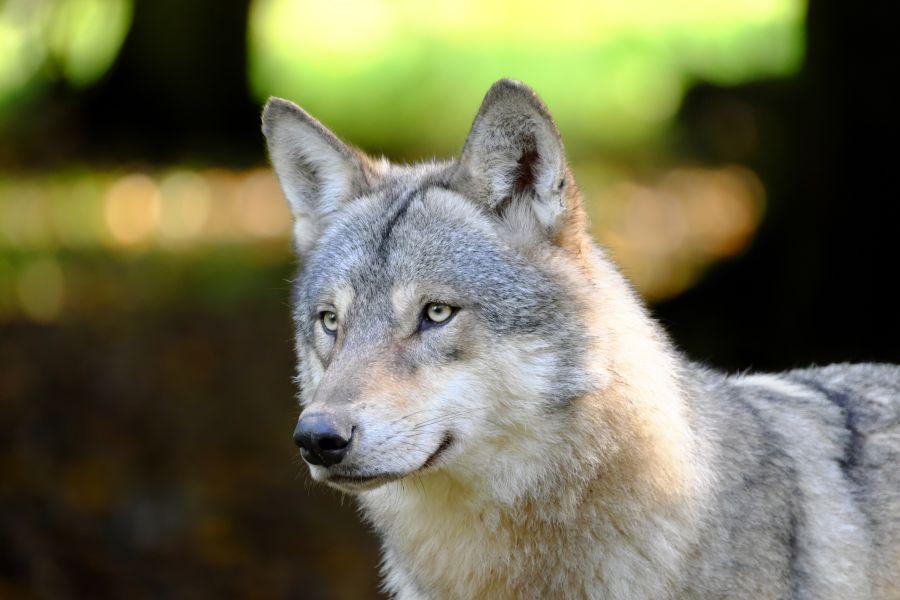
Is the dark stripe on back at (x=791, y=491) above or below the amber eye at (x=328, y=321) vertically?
below

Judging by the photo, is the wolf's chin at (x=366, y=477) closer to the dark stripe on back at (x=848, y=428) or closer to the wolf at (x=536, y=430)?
the wolf at (x=536, y=430)

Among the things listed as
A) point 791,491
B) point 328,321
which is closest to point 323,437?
point 328,321

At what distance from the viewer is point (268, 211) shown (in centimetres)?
1450

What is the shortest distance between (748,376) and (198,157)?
10.7m

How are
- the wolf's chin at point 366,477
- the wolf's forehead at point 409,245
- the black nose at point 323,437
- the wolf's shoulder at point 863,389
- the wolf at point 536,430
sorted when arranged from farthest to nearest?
the wolf's shoulder at point 863,389 → the wolf's forehead at point 409,245 → the wolf at point 536,430 → the wolf's chin at point 366,477 → the black nose at point 323,437

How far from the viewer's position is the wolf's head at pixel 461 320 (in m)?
4.02

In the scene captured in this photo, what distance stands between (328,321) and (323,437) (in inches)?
32.0

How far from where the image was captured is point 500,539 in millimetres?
4363

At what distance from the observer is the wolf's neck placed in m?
4.25

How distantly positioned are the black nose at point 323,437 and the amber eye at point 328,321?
707 millimetres

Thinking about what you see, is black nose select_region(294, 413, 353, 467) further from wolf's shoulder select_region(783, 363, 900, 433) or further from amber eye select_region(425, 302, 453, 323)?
wolf's shoulder select_region(783, 363, 900, 433)

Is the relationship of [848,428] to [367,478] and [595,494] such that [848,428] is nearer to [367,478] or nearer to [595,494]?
[595,494]

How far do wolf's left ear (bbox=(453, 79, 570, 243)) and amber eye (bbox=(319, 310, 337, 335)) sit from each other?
74 centimetres

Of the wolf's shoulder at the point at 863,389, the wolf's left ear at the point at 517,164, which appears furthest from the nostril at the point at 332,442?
the wolf's shoulder at the point at 863,389
